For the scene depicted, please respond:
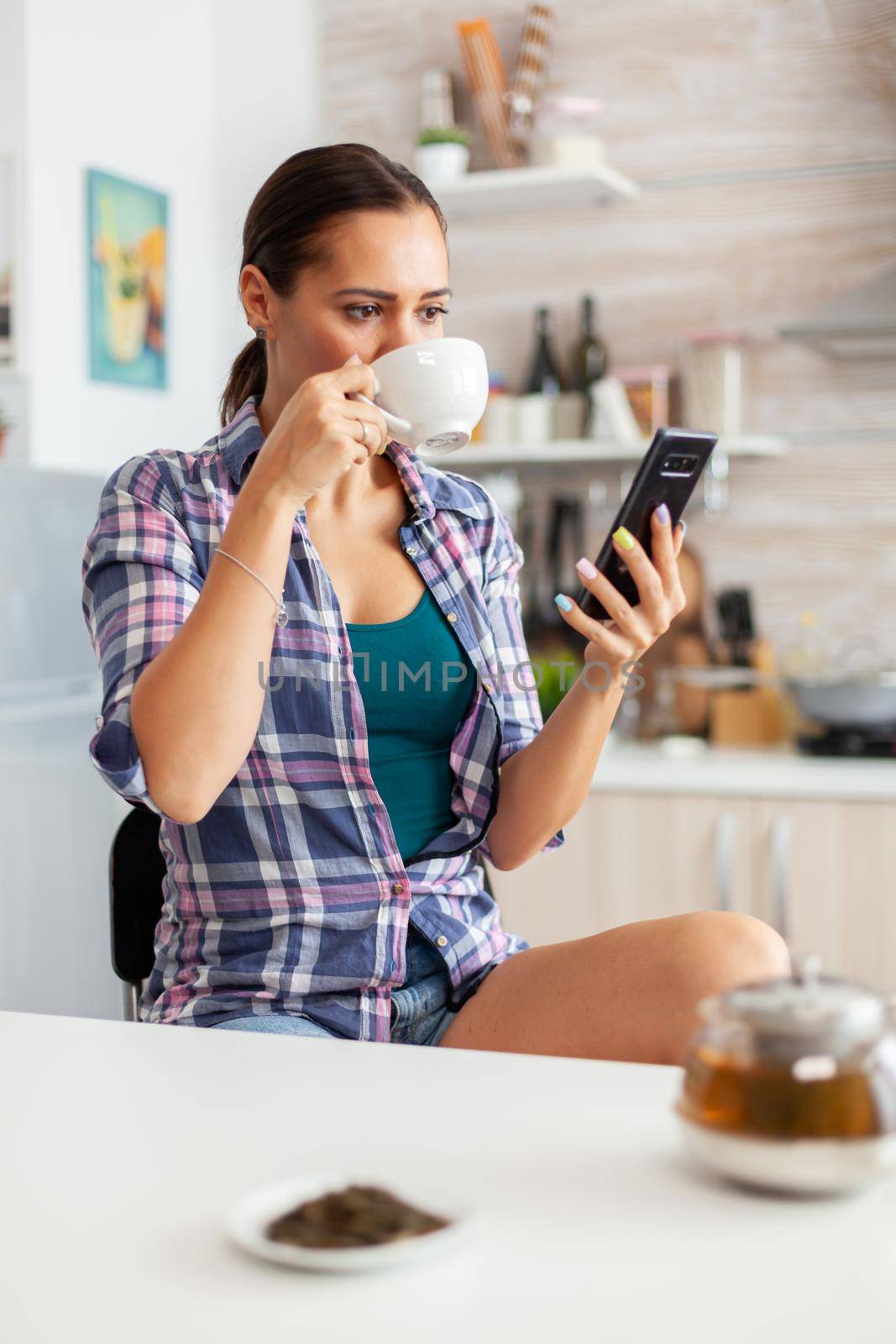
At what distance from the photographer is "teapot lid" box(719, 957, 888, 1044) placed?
2.10 ft

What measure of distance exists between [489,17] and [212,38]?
2.29 feet

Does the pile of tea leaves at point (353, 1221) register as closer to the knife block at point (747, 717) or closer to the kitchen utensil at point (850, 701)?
the kitchen utensil at point (850, 701)

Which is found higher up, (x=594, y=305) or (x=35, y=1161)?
(x=594, y=305)

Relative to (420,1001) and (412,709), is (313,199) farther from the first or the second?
(420,1001)

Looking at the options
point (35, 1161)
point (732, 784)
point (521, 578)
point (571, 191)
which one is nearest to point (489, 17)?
point (571, 191)

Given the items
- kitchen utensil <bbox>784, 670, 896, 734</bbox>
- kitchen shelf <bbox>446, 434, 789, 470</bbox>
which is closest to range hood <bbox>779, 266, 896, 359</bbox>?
kitchen shelf <bbox>446, 434, 789, 470</bbox>

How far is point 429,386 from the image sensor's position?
1.25m

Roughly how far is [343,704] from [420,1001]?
28 centimetres

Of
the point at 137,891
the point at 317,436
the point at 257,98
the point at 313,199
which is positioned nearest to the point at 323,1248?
the point at 317,436

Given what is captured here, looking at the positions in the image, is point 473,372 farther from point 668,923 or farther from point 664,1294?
point 664,1294

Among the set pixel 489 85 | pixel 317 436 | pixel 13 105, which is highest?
pixel 489 85

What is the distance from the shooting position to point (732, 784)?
262cm

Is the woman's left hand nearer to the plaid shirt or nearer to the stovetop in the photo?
the plaid shirt

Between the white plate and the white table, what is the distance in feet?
0.04
